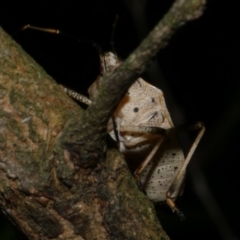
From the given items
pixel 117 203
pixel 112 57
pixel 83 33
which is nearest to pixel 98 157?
pixel 117 203

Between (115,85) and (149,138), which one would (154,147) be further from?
(115,85)

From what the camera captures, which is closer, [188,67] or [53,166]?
[53,166]

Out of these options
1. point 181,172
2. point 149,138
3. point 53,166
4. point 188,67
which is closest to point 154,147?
point 149,138

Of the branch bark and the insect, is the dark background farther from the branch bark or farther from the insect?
the branch bark

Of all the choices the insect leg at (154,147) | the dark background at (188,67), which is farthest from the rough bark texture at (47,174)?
the dark background at (188,67)

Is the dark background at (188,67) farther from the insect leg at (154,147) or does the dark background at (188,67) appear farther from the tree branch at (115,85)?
the tree branch at (115,85)

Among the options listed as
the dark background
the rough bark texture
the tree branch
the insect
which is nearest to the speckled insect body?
the insect
